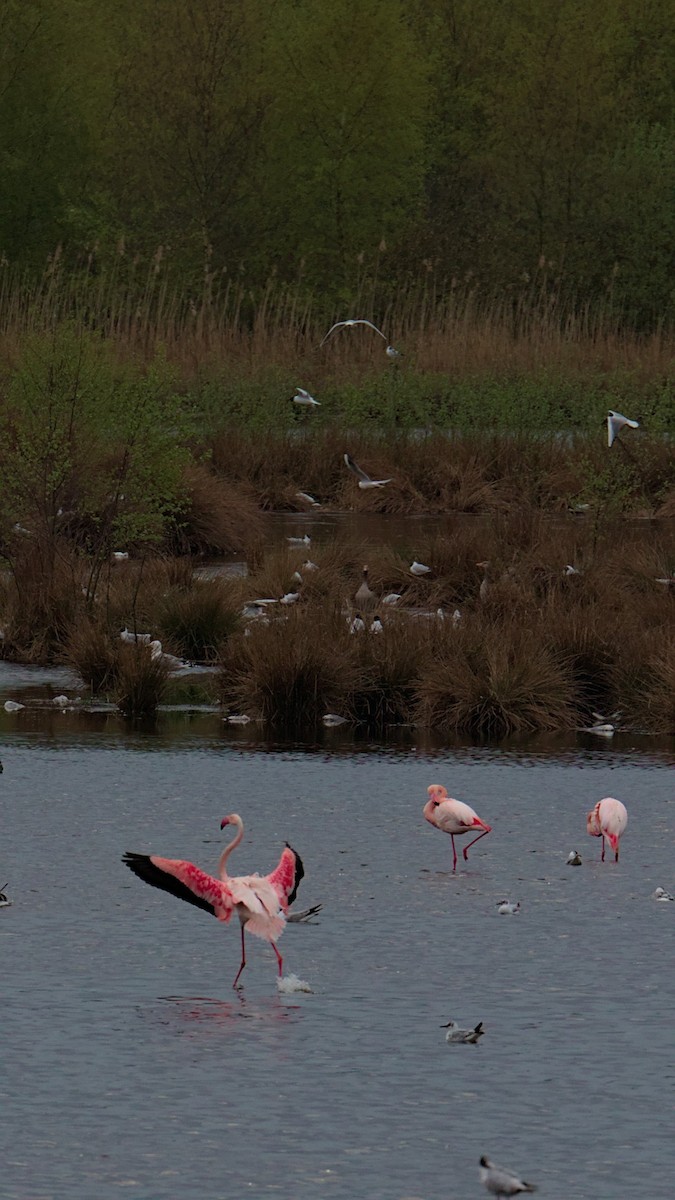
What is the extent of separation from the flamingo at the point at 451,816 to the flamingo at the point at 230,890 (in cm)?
203

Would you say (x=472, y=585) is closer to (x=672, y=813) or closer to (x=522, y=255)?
(x=672, y=813)

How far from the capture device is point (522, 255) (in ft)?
177

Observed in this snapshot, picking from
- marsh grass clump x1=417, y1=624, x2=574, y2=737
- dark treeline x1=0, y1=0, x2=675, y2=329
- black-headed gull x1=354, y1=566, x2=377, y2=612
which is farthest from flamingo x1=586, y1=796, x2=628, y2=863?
dark treeline x1=0, y1=0, x2=675, y2=329

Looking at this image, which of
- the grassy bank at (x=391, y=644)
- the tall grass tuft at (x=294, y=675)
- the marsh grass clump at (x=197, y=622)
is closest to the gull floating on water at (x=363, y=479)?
the grassy bank at (x=391, y=644)

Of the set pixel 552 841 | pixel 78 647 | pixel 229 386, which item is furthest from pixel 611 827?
pixel 229 386

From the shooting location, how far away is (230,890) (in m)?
7.96

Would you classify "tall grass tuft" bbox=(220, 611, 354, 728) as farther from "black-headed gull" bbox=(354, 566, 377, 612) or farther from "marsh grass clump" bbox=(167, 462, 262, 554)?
"marsh grass clump" bbox=(167, 462, 262, 554)

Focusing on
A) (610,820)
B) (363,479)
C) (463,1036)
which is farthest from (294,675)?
(363,479)

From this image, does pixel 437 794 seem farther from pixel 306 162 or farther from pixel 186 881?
pixel 306 162

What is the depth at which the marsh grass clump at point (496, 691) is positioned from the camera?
14.2m

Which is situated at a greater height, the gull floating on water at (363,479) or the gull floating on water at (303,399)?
the gull floating on water at (303,399)

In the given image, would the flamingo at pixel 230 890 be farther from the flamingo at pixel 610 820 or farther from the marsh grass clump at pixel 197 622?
the marsh grass clump at pixel 197 622

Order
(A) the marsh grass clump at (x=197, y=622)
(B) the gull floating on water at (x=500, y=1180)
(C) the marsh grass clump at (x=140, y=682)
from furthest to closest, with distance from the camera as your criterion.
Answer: (A) the marsh grass clump at (x=197, y=622), (C) the marsh grass clump at (x=140, y=682), (B) the gull floating on water at (x=500, y=1180)

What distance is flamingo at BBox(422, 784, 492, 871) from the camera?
10.0m
